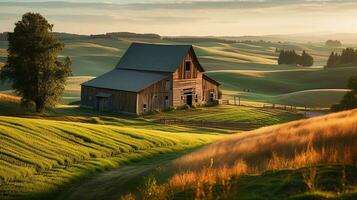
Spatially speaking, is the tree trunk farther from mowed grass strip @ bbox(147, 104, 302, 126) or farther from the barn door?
the barn door

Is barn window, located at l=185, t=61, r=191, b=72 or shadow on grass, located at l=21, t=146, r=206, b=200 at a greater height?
barn window, located at l=185, t=61, r=191, b=72

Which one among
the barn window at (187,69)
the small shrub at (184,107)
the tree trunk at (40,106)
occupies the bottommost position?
the small shrub at (184,107)

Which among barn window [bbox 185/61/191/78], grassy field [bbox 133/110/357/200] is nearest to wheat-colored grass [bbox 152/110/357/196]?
grassy field [bbox 133/110/357/200]

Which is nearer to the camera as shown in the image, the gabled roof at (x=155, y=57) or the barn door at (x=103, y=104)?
the barn door at (x=103, y=104)

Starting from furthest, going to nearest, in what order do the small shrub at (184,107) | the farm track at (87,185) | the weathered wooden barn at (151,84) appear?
the small shrub at (184,107) → the weathered wooden barn at (151,84) → the farm track at (87,185)

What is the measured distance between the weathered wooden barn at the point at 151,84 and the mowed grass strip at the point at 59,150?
2923 centimetres

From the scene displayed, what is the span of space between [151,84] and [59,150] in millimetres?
42418

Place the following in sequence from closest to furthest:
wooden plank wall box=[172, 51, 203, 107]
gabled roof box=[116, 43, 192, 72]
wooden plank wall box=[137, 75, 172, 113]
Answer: wooden plank wall box=[137, 75, 172, 113] < wooden plank wall box=[172, 51, 203, 107] < gabled roof box=[116, 43, 192, 72]

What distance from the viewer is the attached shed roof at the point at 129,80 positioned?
239 feet

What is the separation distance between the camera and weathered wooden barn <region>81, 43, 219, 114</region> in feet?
236

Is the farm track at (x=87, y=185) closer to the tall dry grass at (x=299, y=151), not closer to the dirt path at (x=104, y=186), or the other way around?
the dirt path at (x=104, y=186)

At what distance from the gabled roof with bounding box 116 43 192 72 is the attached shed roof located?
1.19 metres

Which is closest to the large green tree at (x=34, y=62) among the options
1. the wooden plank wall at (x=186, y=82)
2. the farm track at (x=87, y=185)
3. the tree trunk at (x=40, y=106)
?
the tree trunk at (x=40, y=106)

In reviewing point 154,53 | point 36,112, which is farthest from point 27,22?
point 154,53
